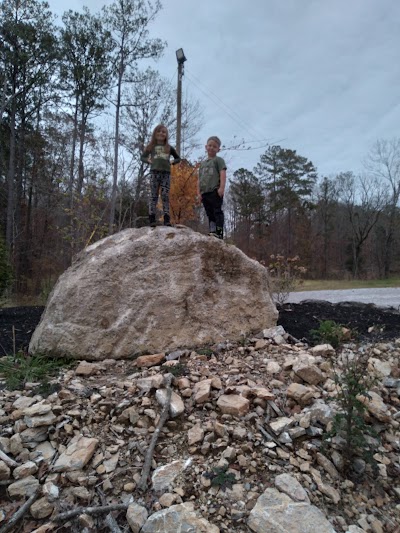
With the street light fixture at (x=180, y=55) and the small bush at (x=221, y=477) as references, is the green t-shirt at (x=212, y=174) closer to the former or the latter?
the small bush at (x=221, y=477)

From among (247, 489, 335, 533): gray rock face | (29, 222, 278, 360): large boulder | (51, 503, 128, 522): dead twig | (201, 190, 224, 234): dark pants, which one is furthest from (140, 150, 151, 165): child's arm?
(247, 489, 335, 533): gray rock face

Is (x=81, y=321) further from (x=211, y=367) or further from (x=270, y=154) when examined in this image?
(x=270, y=154)

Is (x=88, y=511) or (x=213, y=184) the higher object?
(x=213, y=184)

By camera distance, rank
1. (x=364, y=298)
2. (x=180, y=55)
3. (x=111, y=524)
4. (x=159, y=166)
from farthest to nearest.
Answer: (x=180, y=55), (x=364, y=298), (x=159, y=166), (x=111, y=524)

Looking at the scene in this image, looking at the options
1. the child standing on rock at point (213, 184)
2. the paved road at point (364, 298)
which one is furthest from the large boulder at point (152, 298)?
the paved road at point (364, 298)

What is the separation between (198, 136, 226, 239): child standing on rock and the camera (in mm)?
4988

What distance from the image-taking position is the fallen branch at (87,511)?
5.38ft

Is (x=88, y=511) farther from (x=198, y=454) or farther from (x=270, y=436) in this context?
(x=270, y=436)

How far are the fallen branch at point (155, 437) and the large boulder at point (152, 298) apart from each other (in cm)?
88

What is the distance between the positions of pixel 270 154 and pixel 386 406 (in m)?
29.9

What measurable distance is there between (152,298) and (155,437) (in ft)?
5.20

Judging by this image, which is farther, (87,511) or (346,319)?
(346,319)

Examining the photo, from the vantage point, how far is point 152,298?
3.48 meters

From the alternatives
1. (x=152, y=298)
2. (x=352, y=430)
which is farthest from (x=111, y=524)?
(x=152, y=298)
